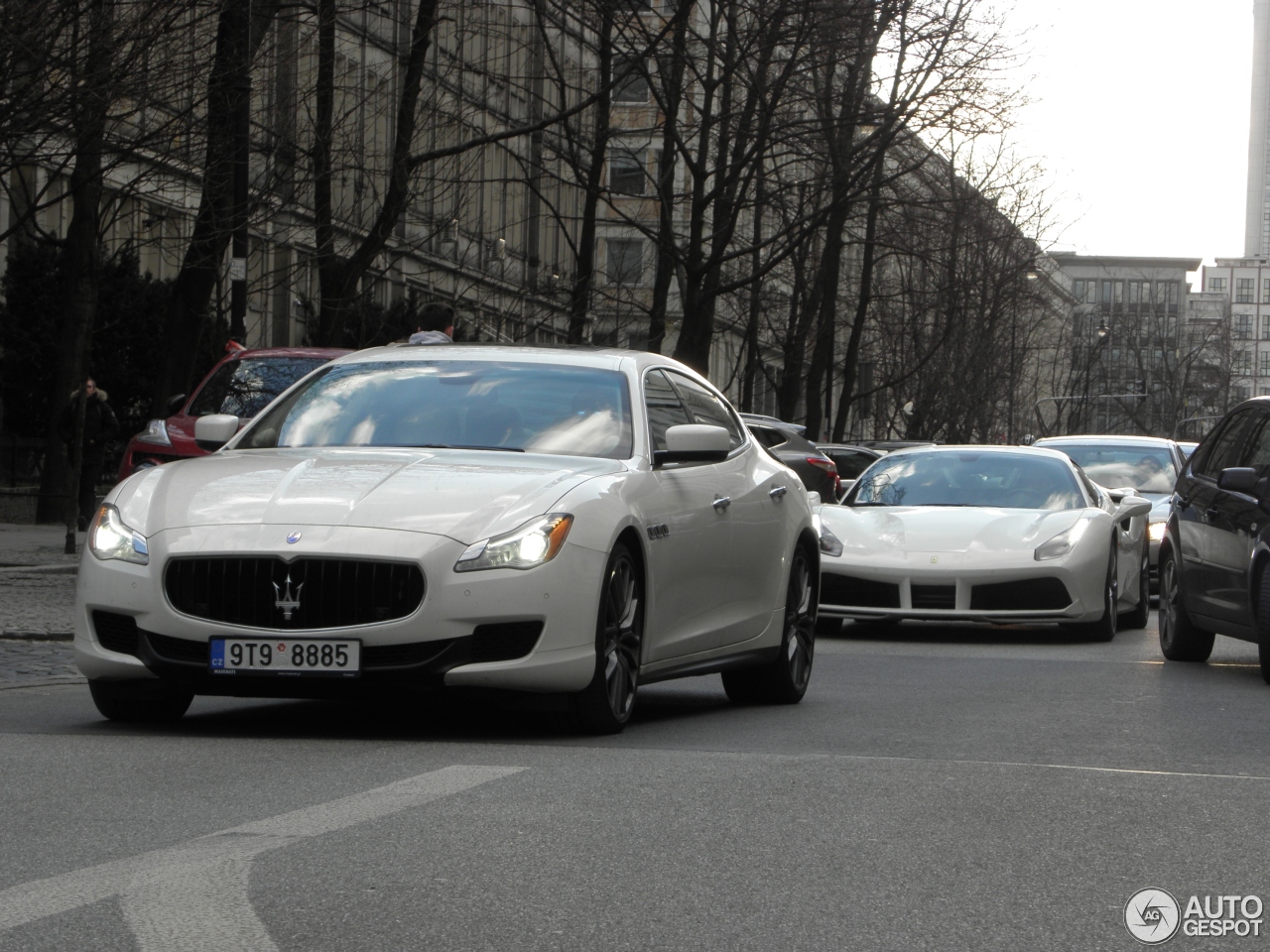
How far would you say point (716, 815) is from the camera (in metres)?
6.00

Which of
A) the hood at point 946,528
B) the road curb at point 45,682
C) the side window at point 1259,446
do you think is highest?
the side window at point 1259,446

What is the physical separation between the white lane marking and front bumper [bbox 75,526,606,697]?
152cm

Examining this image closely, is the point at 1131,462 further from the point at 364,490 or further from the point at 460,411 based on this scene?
the point at 364,490

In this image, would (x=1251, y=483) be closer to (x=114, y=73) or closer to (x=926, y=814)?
(x=926, y=814)

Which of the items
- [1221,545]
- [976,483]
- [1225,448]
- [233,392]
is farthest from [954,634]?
[233,392]

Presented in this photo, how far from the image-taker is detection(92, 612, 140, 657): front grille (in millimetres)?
7781

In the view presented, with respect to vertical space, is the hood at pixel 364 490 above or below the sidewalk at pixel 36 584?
above

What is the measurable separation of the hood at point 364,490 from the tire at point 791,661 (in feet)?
6.46

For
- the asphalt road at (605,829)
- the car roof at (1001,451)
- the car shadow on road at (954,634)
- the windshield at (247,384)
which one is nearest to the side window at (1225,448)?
the car shadow on road at (954,634)

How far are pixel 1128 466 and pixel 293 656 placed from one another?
16312 millimetres

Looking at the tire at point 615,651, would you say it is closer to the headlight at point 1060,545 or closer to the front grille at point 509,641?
the front grille at point 509,641

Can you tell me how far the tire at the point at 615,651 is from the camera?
7.90 metres

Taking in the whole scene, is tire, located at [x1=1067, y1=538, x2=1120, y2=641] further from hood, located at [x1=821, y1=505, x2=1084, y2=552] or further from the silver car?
the silver car

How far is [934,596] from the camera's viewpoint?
603 inches
